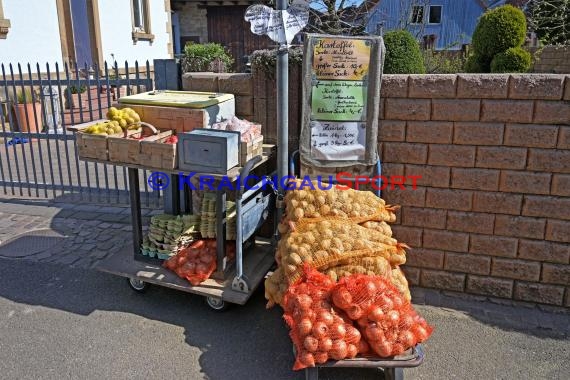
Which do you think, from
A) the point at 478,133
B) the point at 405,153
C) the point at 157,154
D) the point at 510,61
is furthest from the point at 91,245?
the point at 510,61

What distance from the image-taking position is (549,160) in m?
3.59

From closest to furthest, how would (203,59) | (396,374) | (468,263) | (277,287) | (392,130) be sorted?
(396,374)
(277,287)
(392,130)
(468,263)
(203,59)

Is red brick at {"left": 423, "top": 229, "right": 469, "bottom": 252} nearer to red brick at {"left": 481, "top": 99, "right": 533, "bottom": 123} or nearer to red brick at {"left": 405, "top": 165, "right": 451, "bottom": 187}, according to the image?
red brick at {"left": 405, "top": 165, "right": 451, "bottom": 187}

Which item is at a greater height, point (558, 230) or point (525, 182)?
point (525, 182)

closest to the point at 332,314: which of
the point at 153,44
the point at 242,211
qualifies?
the point at 242,211

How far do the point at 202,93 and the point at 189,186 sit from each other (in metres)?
0.87

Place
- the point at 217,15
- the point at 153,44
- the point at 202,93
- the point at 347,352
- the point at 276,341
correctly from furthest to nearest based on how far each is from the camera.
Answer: the point at 217,15
the point at 153,44
the point at 202,93
the point at 276,341
the point at 347,352

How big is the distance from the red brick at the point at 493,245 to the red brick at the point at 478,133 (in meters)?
0.77

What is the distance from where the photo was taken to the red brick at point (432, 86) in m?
3.63

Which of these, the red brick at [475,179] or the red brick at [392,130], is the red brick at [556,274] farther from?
the red brick at [392,130]

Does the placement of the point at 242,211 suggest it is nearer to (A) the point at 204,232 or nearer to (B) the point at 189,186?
(A) the point at 204,232

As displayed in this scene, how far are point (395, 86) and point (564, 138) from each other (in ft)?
4.19

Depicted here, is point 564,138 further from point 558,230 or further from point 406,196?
point 406,196

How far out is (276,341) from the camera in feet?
11.3
